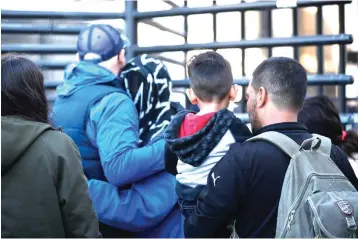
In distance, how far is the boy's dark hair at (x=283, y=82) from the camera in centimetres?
239

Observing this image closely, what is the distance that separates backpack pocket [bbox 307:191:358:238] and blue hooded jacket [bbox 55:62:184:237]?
46.9 inches

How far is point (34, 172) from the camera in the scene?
7.29 feet

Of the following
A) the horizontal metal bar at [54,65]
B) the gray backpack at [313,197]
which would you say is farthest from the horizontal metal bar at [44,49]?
the gray backpack at [313,197]

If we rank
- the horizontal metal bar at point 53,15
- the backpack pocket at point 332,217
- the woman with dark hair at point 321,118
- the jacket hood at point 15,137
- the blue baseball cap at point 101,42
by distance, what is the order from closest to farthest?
the backpack pocket at point 332,217, the jacket hood at point 15,137, the woman with dark hair at point 321,118, the blue baseball cap at point 101,42, the horizontal metal bar at point 53,15

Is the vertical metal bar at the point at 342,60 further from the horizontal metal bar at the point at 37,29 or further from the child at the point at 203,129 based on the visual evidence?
the horizontal metal bar at the point at 37,29

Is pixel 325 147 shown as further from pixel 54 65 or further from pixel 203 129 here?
pixel 54 65

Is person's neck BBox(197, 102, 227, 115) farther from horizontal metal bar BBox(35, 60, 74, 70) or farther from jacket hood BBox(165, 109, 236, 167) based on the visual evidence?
horizontal metal bar BBox(35, 60, 74, 70)

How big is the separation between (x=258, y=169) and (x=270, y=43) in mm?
1791

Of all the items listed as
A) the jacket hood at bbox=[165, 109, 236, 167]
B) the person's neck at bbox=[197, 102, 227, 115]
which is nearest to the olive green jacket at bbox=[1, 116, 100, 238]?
the jacket hood at bbox=[165, 109, 236, 167]

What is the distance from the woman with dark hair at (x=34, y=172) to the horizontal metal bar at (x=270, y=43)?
6.17ft

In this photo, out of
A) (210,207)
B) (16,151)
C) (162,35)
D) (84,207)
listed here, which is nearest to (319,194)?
(210,207)

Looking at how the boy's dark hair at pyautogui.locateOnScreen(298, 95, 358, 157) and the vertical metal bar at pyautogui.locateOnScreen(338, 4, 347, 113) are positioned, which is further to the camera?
the vertical metal bar at pyautogui.locateOnScreen(338, 4, 347, 113)

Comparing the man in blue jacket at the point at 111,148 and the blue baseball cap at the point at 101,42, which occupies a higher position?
the blue baseball cap at the point at 101,42

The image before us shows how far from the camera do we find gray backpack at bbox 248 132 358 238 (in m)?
2.09
